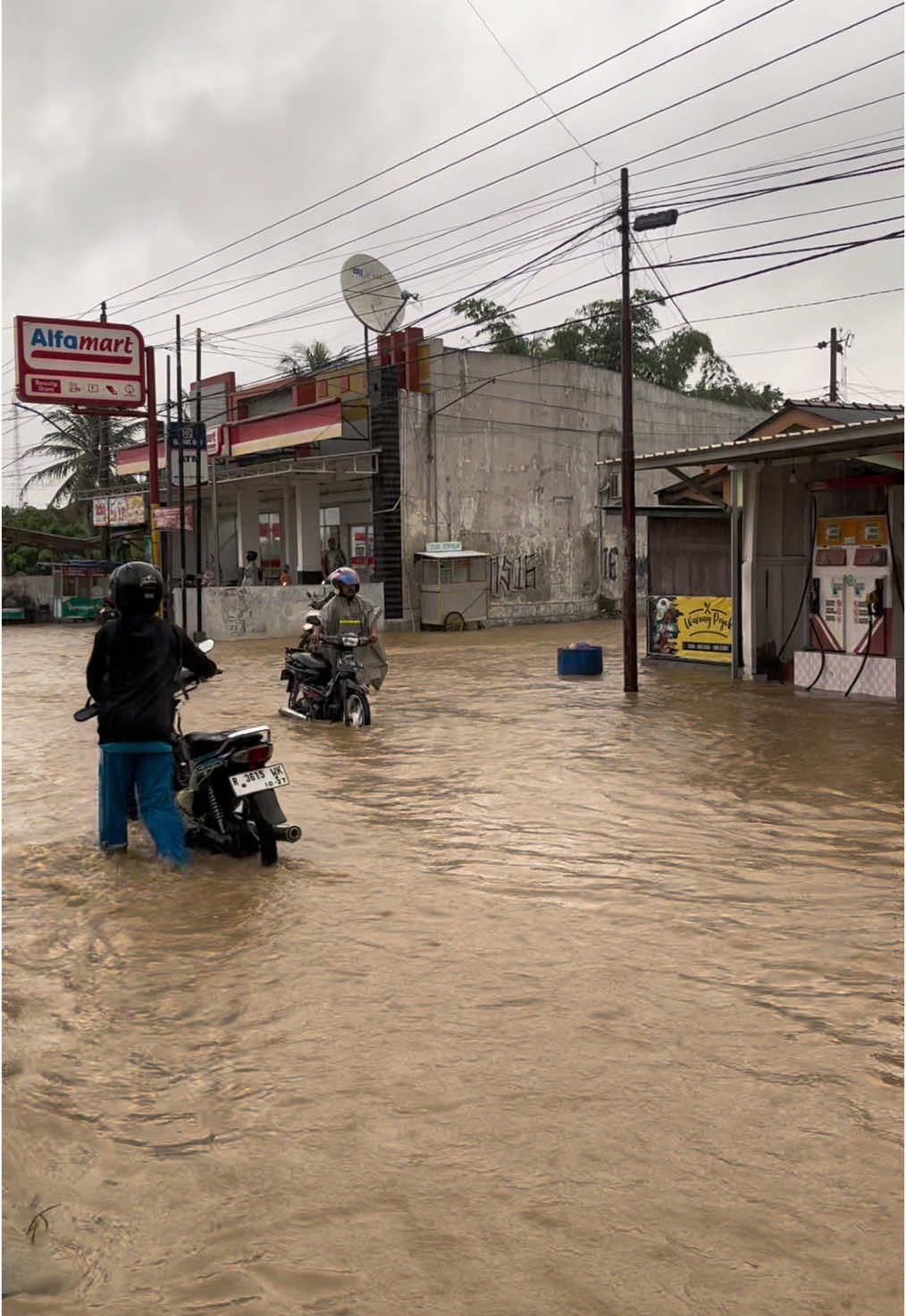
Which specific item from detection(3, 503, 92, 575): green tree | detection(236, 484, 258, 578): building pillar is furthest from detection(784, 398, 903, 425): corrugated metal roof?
detection(3, 503, 92, 575): green tree

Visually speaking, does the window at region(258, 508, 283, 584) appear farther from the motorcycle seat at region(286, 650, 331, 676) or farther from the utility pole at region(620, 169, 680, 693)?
the motorcycle seat at region(286, 650, 331, 676)

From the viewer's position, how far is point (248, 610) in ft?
96.5

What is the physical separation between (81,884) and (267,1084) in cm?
310

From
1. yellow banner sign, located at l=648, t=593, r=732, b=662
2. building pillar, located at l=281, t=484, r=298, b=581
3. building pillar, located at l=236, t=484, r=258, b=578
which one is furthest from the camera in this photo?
building pillar, located at l=236, t=484, r=258, b=578

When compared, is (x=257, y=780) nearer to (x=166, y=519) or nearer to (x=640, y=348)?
(x=166, y=519)

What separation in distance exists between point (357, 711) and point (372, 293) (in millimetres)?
20166

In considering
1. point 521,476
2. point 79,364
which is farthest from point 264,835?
point 521,476

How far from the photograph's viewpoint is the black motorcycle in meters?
13.3

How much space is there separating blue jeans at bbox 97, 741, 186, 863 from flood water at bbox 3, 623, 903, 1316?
235 mm

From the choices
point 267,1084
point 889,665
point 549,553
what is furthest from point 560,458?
point 267,1084

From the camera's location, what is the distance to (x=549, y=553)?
35188mm

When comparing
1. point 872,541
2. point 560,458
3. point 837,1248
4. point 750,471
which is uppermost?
point 560,458

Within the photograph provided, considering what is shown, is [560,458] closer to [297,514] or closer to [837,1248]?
[297,514]

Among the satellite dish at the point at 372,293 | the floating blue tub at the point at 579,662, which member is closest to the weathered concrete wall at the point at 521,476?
the satellite dish at the point at 372,293
